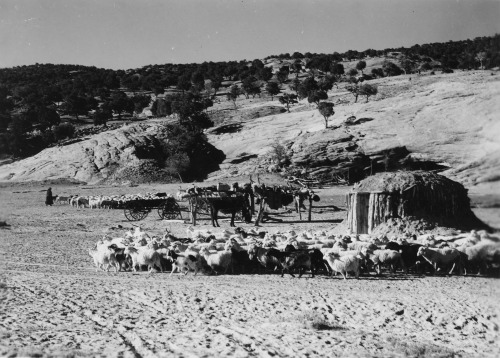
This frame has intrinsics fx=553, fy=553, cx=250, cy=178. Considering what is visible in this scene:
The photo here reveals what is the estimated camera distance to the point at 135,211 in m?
31.2

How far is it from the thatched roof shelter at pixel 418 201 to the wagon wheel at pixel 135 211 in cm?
1433

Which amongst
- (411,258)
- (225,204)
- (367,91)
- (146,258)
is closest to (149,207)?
(225,204)

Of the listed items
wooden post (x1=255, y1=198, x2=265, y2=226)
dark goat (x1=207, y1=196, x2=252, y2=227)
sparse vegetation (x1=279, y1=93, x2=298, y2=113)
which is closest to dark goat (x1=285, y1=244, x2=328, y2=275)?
dark goat (x1=207, y1=196, x2=252, y2=227)

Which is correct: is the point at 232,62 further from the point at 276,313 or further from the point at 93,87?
the point at 276,313

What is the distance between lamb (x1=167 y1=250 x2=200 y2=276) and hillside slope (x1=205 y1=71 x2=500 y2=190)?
2404cm

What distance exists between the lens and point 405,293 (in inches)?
520

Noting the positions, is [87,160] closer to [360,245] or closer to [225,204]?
[225,204]

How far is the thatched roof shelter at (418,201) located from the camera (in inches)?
804

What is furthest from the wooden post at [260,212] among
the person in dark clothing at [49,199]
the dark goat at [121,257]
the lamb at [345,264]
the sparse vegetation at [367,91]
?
the sparse vegetation at [367,91]

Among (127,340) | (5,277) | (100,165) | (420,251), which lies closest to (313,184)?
(100,165)

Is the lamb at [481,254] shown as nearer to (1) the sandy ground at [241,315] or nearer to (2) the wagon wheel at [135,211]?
(1) the sandy ground at [241,315]

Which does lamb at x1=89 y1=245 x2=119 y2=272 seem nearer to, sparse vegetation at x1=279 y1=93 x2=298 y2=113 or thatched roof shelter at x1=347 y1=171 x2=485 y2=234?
thatched roof shelter at x1=347 y1=171 x2=485 y2=234

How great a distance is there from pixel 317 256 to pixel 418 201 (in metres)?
6.61

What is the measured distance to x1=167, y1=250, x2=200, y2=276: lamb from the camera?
16266 mm
